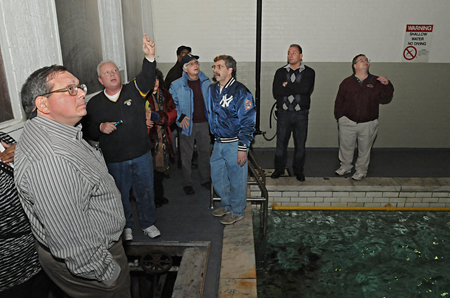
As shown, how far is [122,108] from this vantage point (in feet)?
9.50

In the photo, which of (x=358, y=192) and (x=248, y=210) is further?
(x=358, y=192)

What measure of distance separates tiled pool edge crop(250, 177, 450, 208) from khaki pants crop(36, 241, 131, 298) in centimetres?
337

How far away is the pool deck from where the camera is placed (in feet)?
9.45

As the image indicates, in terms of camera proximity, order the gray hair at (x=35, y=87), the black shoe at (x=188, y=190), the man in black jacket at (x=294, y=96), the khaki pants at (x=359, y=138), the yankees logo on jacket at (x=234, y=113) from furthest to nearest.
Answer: the khaki pants at (x=359, y=138), the man in black jacket at (x=294, y=96), the black shoe at (x=188, y=190), the yankees logo on jacket at (x=234, y=113), the gray hair at (x=35, y=87)

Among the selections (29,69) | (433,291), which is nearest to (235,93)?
(29,69)

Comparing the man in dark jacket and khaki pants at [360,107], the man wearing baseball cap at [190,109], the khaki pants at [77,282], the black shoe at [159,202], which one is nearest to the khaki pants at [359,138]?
the man in dark jacket and khaki pants at [360,107]

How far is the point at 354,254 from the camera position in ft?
13.0

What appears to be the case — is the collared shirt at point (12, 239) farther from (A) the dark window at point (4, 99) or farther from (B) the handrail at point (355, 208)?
(B) the handrail at point (355, 208)

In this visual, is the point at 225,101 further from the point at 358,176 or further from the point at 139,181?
the point at 358,176

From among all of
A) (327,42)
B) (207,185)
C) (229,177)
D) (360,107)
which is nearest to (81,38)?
(229,177)

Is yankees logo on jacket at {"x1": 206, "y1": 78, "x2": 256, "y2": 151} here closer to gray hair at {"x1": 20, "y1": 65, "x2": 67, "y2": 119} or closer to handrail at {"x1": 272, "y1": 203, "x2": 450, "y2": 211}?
gray hair at {"x1": 20, "y1": 65, "x2": 67, "y2": 119}

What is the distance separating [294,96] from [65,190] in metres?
3.73

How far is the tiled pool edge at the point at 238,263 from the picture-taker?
2.69 meters

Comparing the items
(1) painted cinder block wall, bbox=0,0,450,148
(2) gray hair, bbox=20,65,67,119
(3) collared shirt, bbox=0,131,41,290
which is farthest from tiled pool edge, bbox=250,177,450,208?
(2) gray hair, bbox=20,65,67,119
